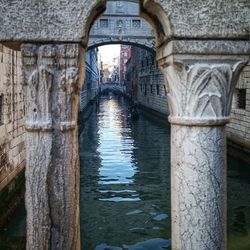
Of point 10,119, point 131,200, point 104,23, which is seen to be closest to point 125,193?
point 131,200

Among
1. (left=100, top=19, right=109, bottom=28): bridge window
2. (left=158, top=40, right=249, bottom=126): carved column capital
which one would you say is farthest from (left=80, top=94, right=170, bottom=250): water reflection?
(left=100, top=19, right=109, bottom=28): bridge window

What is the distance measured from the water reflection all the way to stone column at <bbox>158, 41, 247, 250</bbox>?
3002mm

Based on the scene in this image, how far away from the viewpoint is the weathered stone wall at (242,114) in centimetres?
932

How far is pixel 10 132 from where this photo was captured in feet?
21.5

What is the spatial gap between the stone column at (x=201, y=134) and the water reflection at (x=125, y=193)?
118 inches

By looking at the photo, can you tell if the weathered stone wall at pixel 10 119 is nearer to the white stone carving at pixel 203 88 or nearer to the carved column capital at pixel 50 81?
the carved column capital at pixel 50 81

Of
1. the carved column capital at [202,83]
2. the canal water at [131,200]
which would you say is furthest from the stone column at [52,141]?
the canal water at [131,200]

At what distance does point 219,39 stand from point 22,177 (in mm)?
5994

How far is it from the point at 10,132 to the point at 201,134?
16.4 feet

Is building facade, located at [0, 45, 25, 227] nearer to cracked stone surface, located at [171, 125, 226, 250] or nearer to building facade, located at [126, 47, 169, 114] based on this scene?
cracked stone surface, located at [171, 125, 226, 250]

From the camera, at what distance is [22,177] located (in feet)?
24.1

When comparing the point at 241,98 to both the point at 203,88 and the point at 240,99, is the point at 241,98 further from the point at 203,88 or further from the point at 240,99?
the point at 203,88

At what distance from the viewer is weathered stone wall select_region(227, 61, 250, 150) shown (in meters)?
9.32

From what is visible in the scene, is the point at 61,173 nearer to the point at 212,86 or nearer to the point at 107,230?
the point at 212,86
